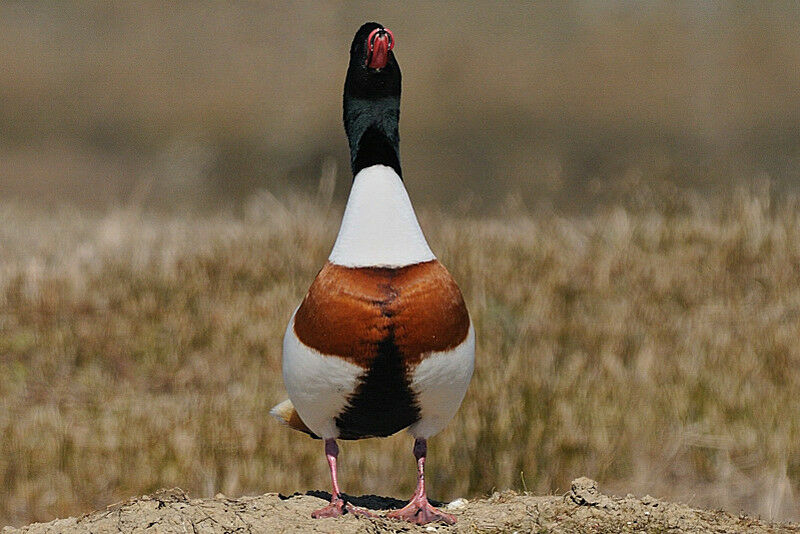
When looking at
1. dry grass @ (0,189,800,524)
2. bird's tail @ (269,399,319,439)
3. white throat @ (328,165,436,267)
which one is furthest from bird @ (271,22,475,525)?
dry grass @ (0,189,800,524)

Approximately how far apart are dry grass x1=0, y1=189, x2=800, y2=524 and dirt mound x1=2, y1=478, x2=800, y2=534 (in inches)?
44.0

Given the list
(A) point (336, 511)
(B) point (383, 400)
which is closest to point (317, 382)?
(B) point (383, 400)

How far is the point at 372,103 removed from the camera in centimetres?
353

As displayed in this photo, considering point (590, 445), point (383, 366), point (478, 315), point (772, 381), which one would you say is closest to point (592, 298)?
point (478, 315)

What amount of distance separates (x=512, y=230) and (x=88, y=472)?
4.90 metres

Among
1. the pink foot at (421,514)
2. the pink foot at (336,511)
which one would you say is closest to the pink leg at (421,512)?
the pink foot at (421,514)

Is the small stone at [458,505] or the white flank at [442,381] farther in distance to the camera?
the small stone at [458,505]

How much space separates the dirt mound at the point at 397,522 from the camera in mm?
3303

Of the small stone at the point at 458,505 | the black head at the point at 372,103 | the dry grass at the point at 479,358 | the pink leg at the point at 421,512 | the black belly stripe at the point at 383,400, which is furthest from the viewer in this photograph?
the dry grass at the point at 479,358

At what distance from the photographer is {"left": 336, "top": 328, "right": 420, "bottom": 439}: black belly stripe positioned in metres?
3.24

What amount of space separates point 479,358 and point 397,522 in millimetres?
2747

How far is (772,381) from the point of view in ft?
19.4

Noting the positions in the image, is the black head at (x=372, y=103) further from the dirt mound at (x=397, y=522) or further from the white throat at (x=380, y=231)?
the dirt mound at (x=397, y=522)

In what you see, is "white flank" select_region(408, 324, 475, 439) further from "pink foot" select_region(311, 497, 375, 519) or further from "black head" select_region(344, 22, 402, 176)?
"black head" select_region(344, 22, 402, 176)
